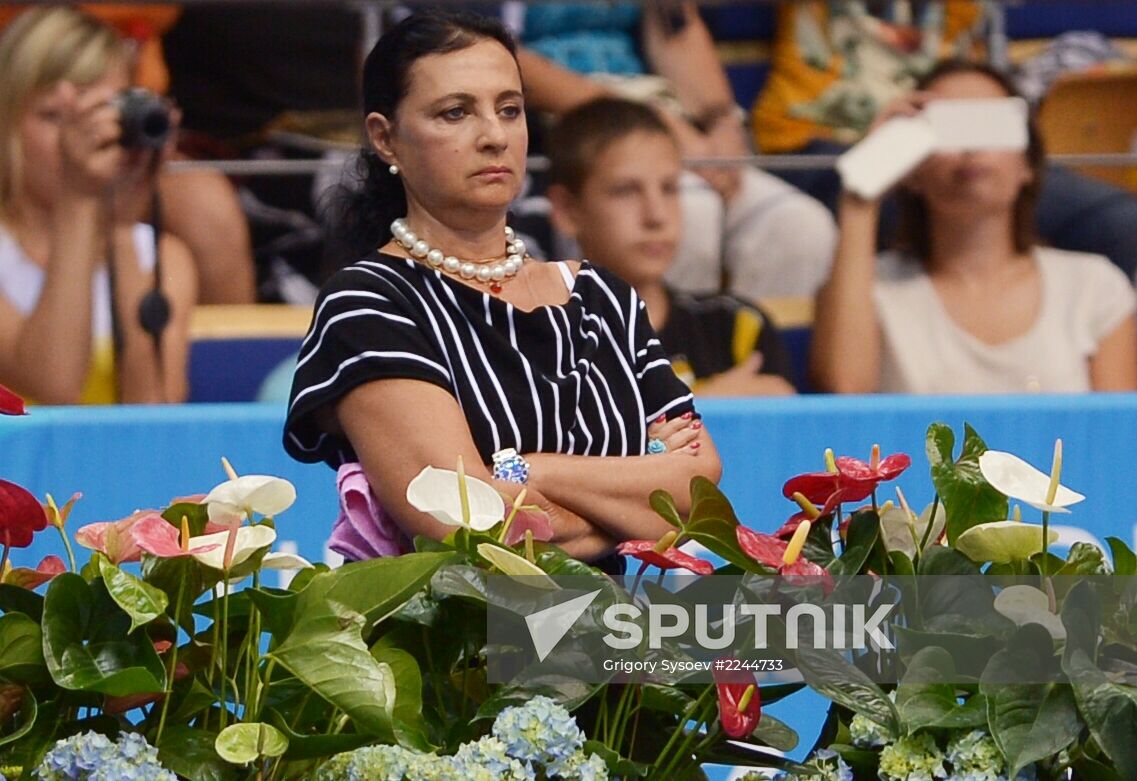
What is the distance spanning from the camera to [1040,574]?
138 centimetres

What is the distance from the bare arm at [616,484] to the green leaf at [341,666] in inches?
21.4

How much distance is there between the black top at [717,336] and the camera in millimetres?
4051

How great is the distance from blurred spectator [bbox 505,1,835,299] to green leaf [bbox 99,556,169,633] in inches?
117

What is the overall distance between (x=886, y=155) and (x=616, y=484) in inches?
102

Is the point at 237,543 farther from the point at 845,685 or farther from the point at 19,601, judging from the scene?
the point at 845,685

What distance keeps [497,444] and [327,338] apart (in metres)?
0.22

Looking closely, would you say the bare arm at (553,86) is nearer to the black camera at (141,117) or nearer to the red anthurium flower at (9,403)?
the black camera at (141,117)

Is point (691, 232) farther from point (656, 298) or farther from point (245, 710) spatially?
point (245, 710)

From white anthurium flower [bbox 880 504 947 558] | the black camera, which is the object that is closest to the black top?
the black camera

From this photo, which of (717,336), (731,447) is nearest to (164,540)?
(731,447)

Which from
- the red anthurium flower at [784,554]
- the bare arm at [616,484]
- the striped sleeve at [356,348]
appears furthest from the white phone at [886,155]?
the red anthurium flower at [784,554]

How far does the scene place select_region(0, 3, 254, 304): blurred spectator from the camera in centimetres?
409

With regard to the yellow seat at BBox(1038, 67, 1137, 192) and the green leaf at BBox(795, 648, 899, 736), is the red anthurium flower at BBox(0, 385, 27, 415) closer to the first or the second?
the green leaf at BBox(795, 648, 899, 736)

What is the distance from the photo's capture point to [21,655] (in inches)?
50.8
